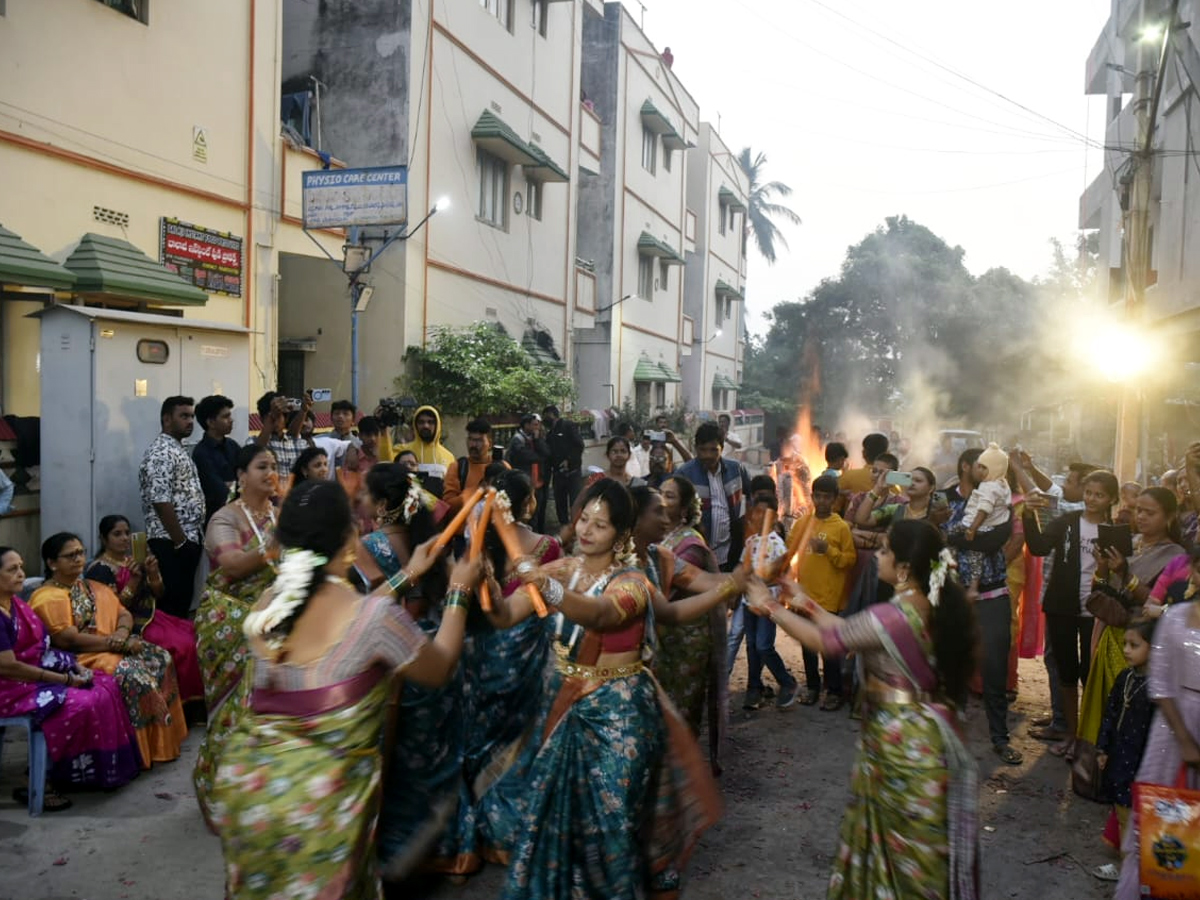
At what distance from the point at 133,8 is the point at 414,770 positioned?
8734 mm

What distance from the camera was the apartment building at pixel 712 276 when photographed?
115ft

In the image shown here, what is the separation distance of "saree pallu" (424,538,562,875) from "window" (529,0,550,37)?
670 inches

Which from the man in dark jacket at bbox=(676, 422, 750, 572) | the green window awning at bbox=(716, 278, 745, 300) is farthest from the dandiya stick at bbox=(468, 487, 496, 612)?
the green window awning at bbox=(716, 278, 745, 300)

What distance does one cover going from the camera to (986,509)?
639 centimetres

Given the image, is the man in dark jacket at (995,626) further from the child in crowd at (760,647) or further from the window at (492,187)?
the window at (492,187)

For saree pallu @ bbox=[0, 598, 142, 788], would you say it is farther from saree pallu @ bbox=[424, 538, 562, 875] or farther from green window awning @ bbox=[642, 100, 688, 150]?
green window awning @ bbox=[642, 100, 688, 150]

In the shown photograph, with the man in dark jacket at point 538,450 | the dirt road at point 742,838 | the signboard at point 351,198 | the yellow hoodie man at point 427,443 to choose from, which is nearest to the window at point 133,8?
the signboard at point 351,198

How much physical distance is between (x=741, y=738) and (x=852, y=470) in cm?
283

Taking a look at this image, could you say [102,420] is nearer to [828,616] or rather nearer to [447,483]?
[447,483]

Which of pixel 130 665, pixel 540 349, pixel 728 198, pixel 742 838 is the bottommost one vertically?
pixel 742 838

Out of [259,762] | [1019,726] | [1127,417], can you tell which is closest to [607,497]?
[259,762]

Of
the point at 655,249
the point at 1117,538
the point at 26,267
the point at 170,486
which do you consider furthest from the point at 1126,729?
the point at 655,249

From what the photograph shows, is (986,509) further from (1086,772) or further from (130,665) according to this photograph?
(130,665)

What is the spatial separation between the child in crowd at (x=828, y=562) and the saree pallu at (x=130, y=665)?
4323 millimetres
